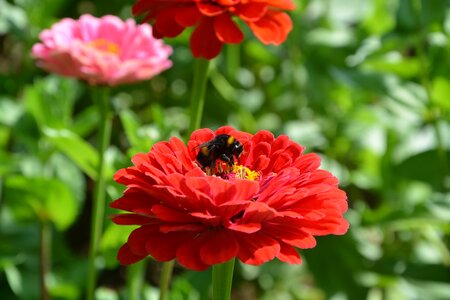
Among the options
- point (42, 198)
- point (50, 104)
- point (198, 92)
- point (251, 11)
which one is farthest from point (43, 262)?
point (251, 11)

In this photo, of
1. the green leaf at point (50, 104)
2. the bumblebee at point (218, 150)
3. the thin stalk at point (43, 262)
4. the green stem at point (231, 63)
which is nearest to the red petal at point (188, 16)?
the bumblebee at point (218, 150)

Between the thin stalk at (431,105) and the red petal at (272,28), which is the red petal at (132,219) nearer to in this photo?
the red petal at (272,28)

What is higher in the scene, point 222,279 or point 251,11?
point 251,11

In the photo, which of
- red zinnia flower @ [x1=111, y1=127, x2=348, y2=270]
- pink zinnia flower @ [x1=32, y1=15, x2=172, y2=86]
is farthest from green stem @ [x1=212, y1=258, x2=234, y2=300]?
pink zinnia flower @ [x1=32, y1=15, x2=172, y2=86]

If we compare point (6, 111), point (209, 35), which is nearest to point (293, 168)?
point (209, 35)

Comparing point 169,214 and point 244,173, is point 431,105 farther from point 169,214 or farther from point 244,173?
point 169,214

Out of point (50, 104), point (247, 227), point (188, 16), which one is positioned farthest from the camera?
point (50, 104)
